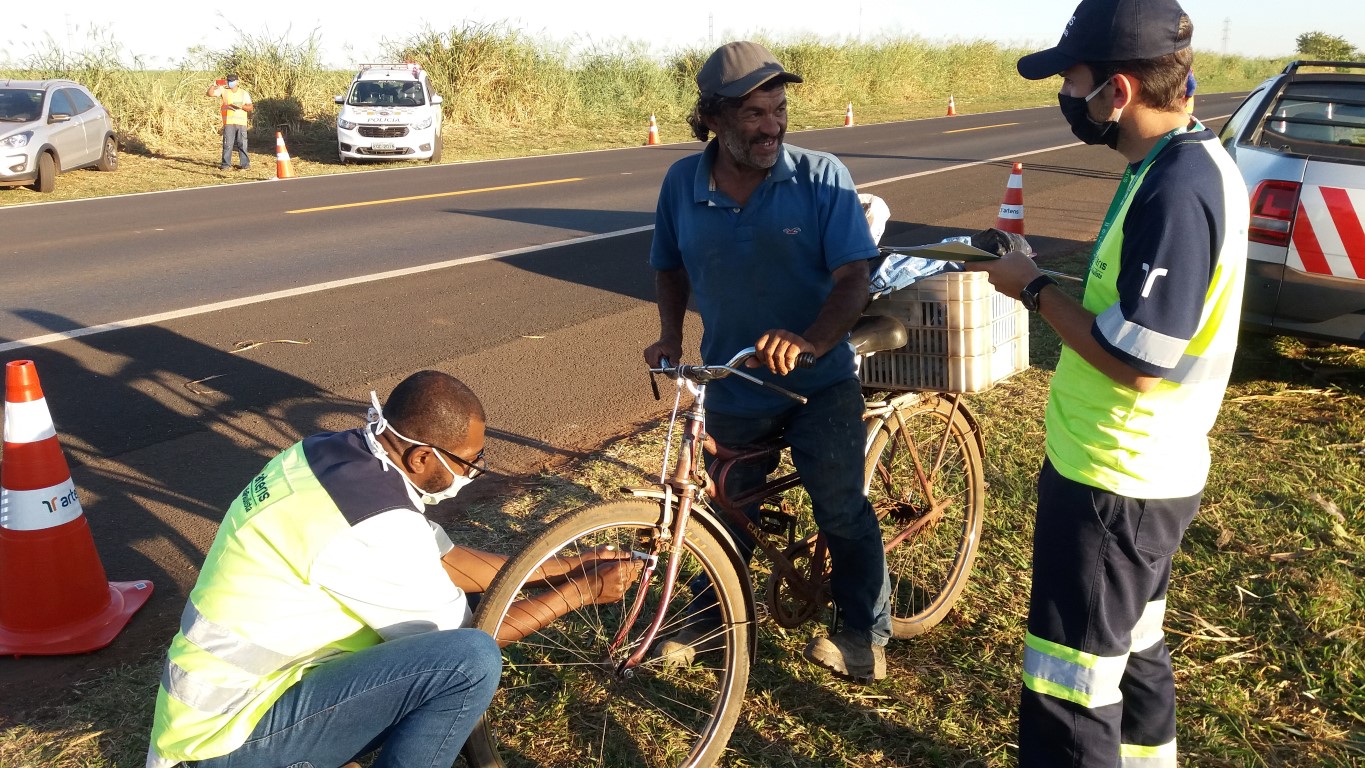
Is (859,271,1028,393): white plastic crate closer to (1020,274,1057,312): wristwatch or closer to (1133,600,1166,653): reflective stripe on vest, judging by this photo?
(1020,274,1057,312): wristwatch

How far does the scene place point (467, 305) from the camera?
862cm

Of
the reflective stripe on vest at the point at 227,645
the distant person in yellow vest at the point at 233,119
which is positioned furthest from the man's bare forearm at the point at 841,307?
the distant person in yellow vest at the point at 233,119

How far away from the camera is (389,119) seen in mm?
21000

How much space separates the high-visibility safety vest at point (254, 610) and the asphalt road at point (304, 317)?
161 centimetres

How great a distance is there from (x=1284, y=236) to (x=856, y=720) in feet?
13.2

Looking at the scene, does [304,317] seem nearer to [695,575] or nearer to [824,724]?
[695,575]

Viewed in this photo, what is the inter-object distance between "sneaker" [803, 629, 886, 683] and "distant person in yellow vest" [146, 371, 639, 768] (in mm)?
1214

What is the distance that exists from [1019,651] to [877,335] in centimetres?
136

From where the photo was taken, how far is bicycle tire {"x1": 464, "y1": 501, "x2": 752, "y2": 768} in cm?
282

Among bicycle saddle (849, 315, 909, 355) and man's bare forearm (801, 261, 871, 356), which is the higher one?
man's bare forearm (801, 261, 871, 356)

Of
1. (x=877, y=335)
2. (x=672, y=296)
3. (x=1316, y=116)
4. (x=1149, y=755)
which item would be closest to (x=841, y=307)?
(x=877, y=335)

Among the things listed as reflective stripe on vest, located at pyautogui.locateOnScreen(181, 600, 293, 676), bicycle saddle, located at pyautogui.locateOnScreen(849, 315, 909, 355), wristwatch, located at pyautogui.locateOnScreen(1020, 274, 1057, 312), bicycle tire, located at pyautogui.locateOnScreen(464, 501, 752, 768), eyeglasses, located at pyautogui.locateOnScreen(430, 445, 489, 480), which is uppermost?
wristwatch, located at pyautogui.locateOnScreen(1020, 274, 1057, 312)

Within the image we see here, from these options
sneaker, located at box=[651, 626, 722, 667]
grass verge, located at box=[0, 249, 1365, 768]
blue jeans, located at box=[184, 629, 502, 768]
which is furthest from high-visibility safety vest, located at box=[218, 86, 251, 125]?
blue jeans, located at box=[184, 629, 502, 768]

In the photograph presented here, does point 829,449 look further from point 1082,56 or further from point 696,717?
point 1082,56
